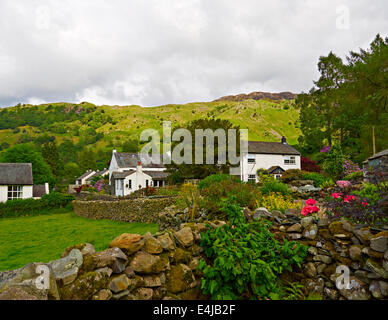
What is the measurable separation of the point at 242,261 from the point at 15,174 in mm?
36862

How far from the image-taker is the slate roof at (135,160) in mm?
50688

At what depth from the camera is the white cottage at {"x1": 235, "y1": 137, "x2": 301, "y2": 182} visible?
1423 inches

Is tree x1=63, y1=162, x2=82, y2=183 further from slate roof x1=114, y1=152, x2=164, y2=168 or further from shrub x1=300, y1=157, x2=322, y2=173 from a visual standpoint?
shrub x1=300, y1=157, x2=322, y2=173

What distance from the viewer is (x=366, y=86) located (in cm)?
2758

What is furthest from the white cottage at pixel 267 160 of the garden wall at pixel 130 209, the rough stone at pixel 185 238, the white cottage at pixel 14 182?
the rough stone at pixel 185 238

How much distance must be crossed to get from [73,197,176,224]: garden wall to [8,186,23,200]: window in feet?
45.8

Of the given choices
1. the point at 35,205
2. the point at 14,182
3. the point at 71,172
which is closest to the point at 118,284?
the point at 35,205

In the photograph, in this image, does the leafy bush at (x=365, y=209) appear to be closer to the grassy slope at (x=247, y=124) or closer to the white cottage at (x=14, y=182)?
the white cottage at (x=14, y=182)

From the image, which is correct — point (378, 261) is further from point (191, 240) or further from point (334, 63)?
point (334, 63)

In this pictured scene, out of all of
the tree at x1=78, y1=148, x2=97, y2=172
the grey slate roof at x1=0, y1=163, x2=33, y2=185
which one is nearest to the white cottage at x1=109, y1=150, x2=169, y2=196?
the grey slate roof at x1=0, y1=163, x2=33, y2=185
